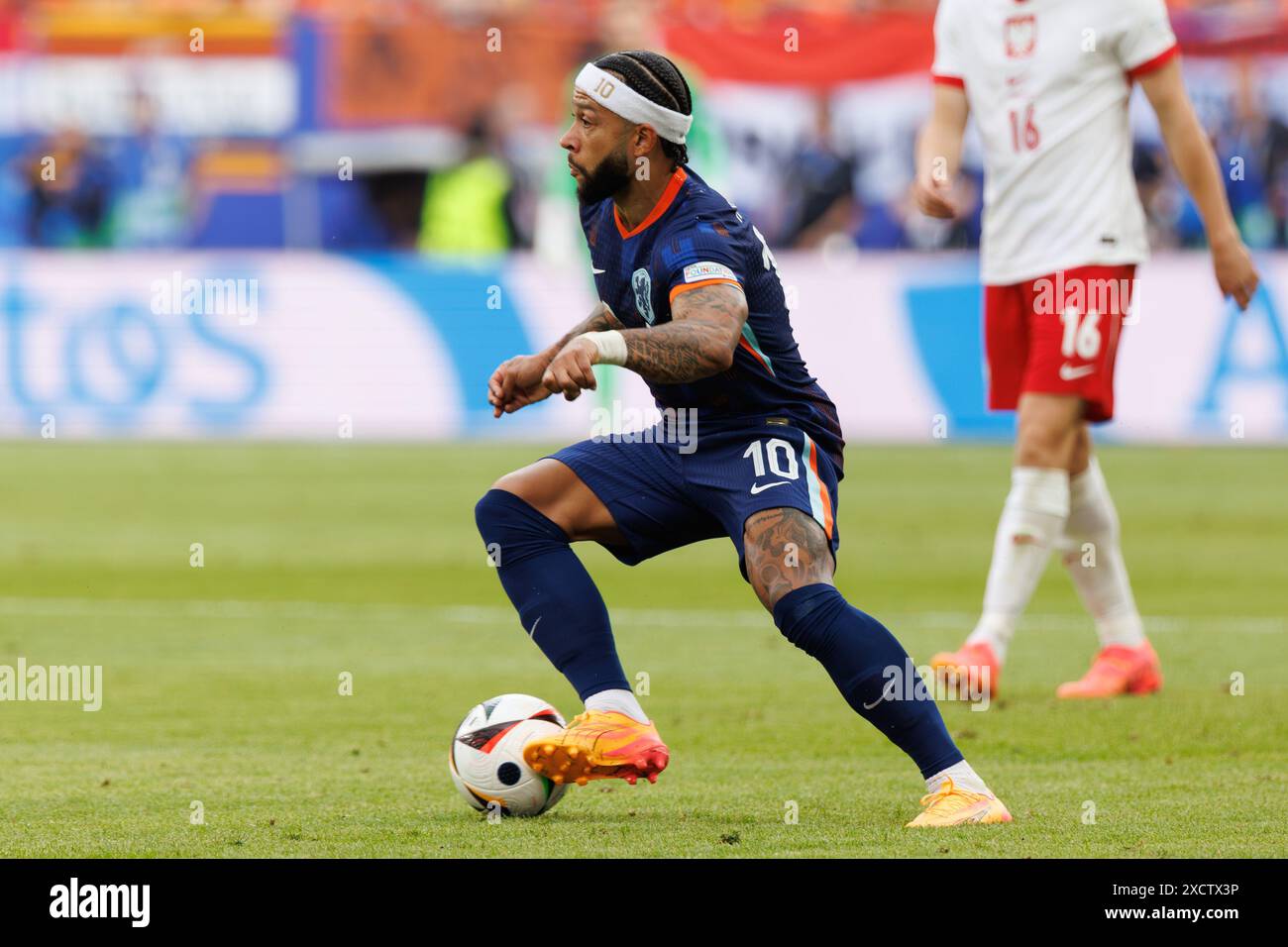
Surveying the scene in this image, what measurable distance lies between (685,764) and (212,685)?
236cm

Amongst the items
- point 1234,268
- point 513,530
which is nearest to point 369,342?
point 1234,268

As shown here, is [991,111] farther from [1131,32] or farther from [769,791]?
[769,791]

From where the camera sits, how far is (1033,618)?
33.2 ft

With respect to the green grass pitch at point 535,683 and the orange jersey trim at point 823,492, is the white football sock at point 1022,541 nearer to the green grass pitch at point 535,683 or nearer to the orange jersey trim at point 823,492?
the green grass pitch at point 535,683

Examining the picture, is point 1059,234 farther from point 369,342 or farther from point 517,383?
point 369,342

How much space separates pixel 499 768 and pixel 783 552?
0.89 metres

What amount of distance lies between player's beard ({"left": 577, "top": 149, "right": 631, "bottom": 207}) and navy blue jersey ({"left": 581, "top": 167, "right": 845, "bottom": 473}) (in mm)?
107

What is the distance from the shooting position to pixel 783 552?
527 centimetres

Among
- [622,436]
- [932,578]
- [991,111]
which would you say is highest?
[991,111]

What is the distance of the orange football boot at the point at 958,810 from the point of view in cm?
506

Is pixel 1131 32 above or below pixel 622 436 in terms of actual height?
above

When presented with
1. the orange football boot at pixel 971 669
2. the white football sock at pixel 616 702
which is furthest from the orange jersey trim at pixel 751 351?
the orange football boot at pixel 971 669
